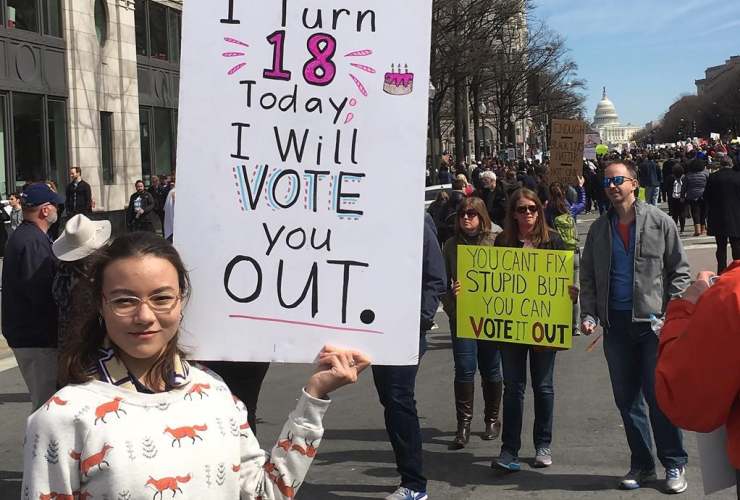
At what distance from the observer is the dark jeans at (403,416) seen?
501 cm

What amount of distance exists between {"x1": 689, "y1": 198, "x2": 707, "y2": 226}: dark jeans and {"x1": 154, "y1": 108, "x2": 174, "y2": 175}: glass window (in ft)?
51.8

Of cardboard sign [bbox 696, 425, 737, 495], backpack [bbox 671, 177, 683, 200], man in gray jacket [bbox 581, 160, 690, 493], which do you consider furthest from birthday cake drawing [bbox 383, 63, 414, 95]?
backpack [bbox 671, 177, 683, 200]

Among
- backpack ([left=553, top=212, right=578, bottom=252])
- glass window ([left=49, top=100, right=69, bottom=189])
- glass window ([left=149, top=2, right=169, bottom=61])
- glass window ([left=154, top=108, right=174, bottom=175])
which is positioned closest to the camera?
backpack ([left=553, top=212, right=578, bottom=252])

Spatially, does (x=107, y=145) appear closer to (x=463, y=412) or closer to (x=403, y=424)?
(x=463, y=412)

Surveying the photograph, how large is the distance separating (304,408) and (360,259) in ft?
1.47

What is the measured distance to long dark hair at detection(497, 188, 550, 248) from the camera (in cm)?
589

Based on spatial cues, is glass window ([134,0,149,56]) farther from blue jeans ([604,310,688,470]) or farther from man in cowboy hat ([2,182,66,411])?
blue jeans ([604,310,688,470])

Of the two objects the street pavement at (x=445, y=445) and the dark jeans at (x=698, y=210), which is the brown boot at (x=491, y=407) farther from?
the dark jeans at (x=698, y=210)

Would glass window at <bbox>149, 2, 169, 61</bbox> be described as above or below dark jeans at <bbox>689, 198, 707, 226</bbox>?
above

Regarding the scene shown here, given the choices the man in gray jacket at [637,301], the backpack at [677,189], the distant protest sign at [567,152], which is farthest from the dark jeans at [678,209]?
the man in gray jacket at [637,301]

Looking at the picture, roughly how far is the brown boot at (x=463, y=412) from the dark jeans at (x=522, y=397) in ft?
1.85

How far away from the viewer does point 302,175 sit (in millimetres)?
2621

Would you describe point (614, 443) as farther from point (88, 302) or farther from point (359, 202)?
point (88, 302)

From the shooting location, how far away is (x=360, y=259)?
256cm
